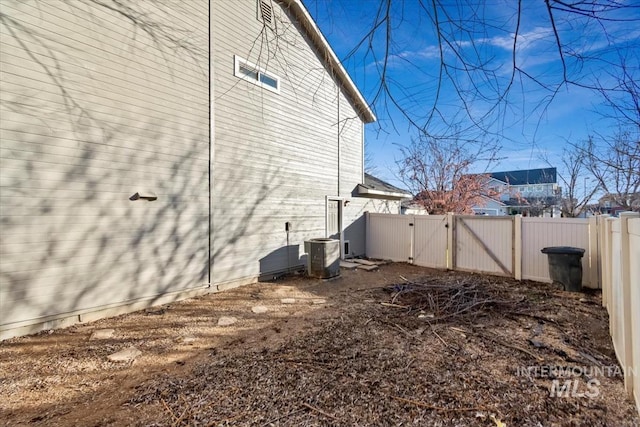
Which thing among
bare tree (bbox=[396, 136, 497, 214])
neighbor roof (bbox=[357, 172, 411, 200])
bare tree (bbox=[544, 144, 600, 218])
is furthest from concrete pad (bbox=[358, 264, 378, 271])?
bare tree (bbox=[544, 144, 600, 218])

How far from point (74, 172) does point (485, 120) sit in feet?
16.6

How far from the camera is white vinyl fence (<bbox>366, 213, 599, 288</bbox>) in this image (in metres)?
6.45

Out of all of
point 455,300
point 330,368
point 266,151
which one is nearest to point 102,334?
point 330,368

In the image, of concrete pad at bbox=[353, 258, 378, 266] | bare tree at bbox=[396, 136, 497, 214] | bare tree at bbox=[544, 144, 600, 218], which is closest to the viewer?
concrete pad at bbox=[353, 258, 378, 266]

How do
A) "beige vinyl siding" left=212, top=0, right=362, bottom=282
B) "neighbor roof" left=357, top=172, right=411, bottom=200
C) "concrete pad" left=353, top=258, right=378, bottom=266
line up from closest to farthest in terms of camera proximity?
"beige vinyl siding" left=212, top=0, right=362, bottom=282, "concrete pad" left=353, top=258, right=378, bottom=266, "neighbor roof" left=357, top=172, right=411, bottom=200

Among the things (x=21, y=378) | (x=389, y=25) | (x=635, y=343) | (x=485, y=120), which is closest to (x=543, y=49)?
(x=485, y=120)

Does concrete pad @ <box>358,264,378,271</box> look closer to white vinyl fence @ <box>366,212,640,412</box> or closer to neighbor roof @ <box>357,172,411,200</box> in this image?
white vinyl fence @ <box>366,212,640,412</box>

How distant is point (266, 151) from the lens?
7.05m

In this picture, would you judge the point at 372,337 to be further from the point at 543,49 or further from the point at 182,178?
the point at 182,178

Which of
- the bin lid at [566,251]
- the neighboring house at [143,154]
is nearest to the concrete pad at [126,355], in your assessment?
the neighboring house at [143,154]

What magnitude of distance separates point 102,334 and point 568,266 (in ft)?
26.4

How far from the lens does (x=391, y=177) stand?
17.0 m

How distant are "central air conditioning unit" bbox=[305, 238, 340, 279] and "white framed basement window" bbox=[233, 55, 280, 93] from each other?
154 inches

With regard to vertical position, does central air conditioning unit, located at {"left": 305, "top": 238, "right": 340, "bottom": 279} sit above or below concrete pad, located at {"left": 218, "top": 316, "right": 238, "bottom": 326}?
above
